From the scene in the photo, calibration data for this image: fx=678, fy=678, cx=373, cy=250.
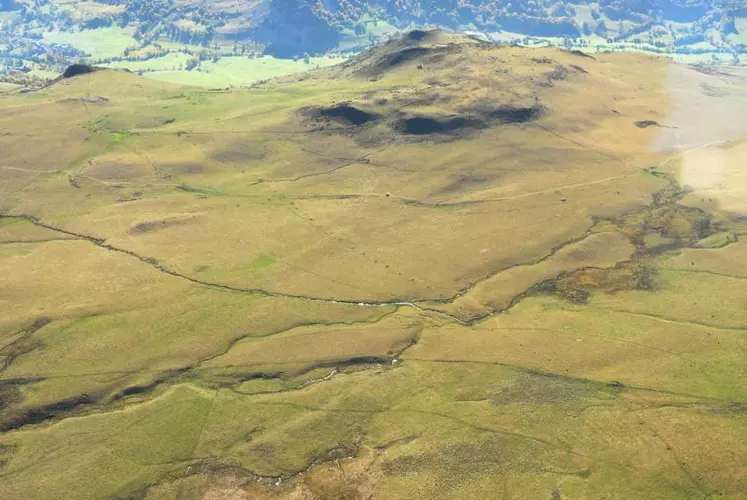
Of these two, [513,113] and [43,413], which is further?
[513,113]

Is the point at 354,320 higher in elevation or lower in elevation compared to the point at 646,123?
lower

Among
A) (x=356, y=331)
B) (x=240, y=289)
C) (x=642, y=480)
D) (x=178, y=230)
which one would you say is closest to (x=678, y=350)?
(x=642, y=480)

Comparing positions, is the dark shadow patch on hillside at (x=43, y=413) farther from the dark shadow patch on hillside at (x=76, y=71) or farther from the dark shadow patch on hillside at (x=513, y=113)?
the dark shadow patch on hillside at (x=76, y=71)

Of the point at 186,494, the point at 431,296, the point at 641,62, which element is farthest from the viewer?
the point at 641,62

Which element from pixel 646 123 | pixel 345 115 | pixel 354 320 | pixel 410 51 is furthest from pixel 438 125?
pixel 354 320

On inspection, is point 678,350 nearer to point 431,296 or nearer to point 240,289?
point 431,296

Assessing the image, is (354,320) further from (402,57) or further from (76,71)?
(76,71)

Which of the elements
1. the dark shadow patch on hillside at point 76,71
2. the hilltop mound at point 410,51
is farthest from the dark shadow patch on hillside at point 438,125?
the dark shadow patch on hillside at point 76,71

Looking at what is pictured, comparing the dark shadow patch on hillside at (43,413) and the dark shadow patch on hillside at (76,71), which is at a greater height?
the dark shadow patch on hillside at (76,71)
